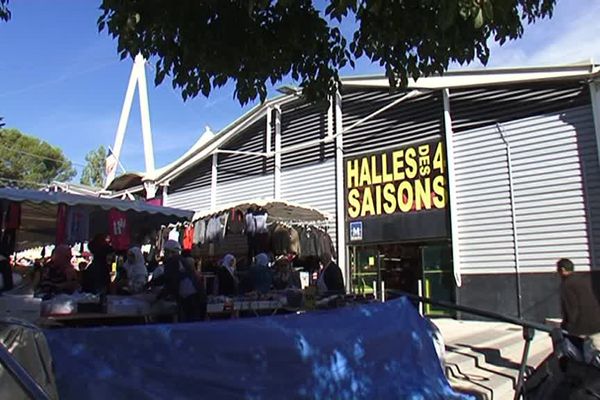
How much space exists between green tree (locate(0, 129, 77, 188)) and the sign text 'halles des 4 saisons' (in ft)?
85.0

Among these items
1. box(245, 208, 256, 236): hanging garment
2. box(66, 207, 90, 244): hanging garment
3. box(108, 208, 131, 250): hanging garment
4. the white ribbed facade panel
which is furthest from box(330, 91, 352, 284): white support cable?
box(66, 207, 90, 244): hanging garment

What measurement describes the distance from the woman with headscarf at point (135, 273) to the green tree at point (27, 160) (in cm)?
2741

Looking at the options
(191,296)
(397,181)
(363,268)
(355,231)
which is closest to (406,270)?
(363,268)

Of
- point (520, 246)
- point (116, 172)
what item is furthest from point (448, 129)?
point (116, 172)

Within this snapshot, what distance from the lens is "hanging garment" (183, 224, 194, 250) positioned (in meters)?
12.8

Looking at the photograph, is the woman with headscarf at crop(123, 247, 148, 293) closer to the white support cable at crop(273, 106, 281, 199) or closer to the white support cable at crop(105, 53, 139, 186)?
the white support cable at crop(273, 106, 281, 199)

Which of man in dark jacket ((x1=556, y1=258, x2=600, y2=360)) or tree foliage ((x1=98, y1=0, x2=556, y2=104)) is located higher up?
tree foliage ((x1=98, y1=0, x2=556, y2=104))

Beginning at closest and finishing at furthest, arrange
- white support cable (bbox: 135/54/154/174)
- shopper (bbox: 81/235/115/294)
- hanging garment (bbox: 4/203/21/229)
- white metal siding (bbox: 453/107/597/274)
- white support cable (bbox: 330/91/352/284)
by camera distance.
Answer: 1. shopper (bbox: 81/235/115/294)
2. hanging garment (bbox: 4/203/21/229)
3. white metal siding (bbox: 453/107/597/274)
4. white support cable (bbox: 330/91/352/284)
5. white support cable (bbox: 135/54/154/174)

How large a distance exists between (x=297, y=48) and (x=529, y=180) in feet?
32.1

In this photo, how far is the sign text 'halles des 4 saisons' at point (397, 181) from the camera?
1366cm

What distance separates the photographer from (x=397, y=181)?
14391 mm

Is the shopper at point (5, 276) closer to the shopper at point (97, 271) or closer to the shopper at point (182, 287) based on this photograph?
the shopper at point (97, 271)

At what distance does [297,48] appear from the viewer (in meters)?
3.87

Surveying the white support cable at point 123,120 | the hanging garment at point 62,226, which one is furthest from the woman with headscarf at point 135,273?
the white support cable at point 123,120
